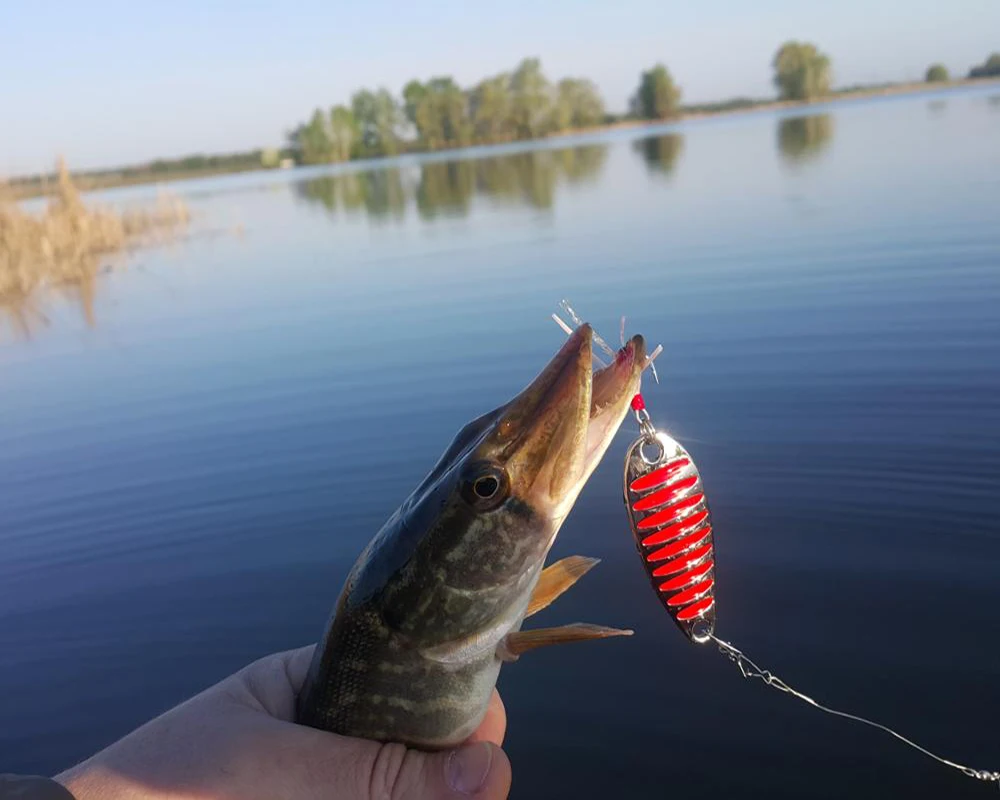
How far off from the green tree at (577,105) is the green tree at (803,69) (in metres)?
21.3

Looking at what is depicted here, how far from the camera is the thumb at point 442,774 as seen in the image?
203 centimetres

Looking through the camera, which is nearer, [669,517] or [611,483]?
[669,517]

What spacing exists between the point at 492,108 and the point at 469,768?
9936 cm

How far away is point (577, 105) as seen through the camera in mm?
100188

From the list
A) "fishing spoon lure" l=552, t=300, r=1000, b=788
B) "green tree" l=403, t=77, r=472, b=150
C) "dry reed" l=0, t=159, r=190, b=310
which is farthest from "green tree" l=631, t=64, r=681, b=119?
"fishing spoon lure" l=552, t=300, r=1000, b=788

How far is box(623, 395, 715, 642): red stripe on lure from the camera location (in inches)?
84.1

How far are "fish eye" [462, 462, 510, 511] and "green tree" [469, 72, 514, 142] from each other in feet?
323

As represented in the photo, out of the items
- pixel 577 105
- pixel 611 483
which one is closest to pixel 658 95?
pixel 577 105

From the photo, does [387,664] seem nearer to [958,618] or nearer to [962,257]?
[958,618]

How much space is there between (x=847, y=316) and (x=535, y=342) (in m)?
3.19

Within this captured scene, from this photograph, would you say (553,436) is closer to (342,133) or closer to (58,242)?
(58,242)

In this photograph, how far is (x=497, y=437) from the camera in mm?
1955

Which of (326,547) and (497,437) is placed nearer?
(497,437)

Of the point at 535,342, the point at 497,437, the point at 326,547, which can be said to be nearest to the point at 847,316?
the point at 535,342
